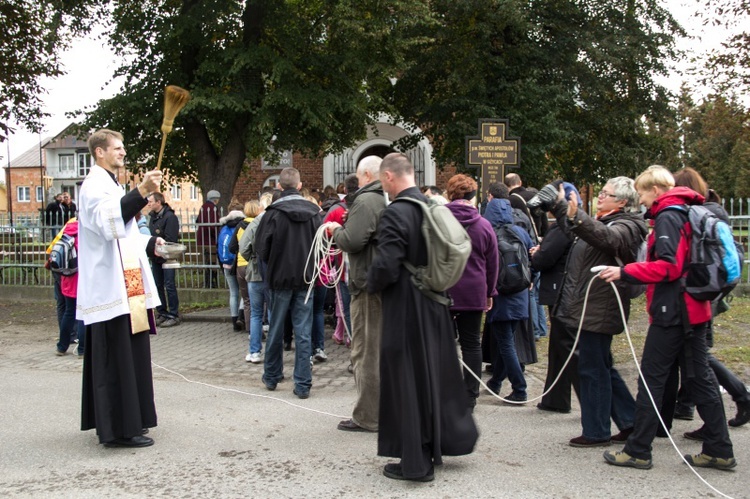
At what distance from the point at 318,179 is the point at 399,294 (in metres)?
21.0

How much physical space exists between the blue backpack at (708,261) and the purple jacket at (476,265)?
5.62ft

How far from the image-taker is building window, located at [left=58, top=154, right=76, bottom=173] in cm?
8570

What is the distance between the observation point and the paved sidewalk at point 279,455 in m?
4.39

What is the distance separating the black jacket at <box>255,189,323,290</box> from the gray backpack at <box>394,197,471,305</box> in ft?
7.85

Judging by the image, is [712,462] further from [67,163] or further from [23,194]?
[67,163]

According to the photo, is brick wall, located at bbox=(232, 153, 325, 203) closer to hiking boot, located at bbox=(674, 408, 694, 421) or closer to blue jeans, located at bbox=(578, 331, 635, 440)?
hiking boot, located at bbox=(674, 408, 694, 421)

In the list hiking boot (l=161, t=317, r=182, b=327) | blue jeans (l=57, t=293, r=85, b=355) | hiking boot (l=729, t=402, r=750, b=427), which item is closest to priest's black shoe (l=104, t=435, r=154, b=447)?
blue jeans (l=57, t=293, r=85, b=355)

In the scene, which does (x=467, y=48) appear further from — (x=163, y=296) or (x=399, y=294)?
(x=399, y=294)

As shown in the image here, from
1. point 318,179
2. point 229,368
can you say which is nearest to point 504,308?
point 229,368

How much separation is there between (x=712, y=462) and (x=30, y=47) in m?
16.7

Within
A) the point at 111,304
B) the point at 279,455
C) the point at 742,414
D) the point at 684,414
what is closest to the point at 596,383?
the point at 684,414

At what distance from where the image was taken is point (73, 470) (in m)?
4.76

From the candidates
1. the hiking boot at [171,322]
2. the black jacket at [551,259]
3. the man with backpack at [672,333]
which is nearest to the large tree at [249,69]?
the hiking boot at [171,322]

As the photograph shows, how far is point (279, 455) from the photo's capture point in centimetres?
503
